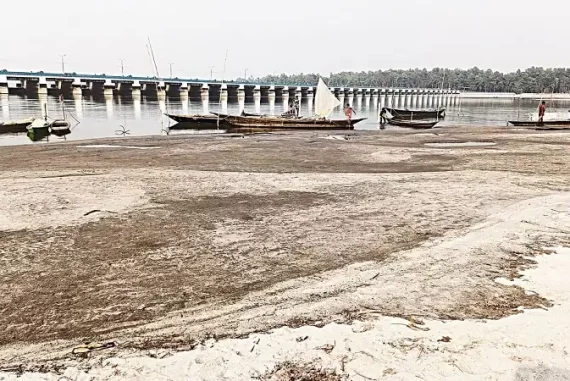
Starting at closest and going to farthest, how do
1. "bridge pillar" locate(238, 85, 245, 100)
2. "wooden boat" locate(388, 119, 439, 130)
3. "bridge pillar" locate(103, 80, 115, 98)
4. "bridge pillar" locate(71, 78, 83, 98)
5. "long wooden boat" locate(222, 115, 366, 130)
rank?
"long wooden boat" locate(222, 115, 366, 130)
"wooden boat" locate(388, 119, 439, 130)
"bridge pillar" locate(71, 78, 83, 98)
"bridge pillar" locate(103, 80, 115, 98)
"bridge pillar" locate(238, 85, 245, 100)

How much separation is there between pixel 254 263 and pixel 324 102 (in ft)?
105

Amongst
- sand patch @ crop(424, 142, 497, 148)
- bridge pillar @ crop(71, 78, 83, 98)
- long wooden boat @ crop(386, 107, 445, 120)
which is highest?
bridge pillar @ crop(71, 78, 83, 98)

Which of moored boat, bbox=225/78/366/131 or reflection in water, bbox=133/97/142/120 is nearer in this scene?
moored boat, bbox=225/78/366/131

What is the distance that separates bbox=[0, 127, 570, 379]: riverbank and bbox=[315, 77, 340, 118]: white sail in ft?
79.3

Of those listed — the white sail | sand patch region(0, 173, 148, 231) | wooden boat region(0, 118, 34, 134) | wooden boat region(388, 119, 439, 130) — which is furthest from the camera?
wooden boat region(388, 119, 439, 130)

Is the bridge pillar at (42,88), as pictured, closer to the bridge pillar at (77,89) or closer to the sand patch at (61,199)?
the bridge pillar at (77,89)

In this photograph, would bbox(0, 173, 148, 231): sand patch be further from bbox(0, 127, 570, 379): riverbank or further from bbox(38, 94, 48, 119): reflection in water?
bbox(38, 94, 48, 119): reflection in water

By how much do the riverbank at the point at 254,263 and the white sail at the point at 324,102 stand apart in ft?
79.3

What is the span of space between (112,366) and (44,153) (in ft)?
63.3

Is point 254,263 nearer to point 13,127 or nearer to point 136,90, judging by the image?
point 13,127

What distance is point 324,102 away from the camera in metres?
37.1

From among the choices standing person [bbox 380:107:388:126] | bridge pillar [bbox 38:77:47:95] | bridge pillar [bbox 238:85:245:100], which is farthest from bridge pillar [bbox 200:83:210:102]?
standing person [bbox 380:107:388:126]

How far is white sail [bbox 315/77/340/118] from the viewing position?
36388mm

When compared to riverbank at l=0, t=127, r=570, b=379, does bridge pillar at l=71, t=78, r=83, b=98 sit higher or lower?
higher
